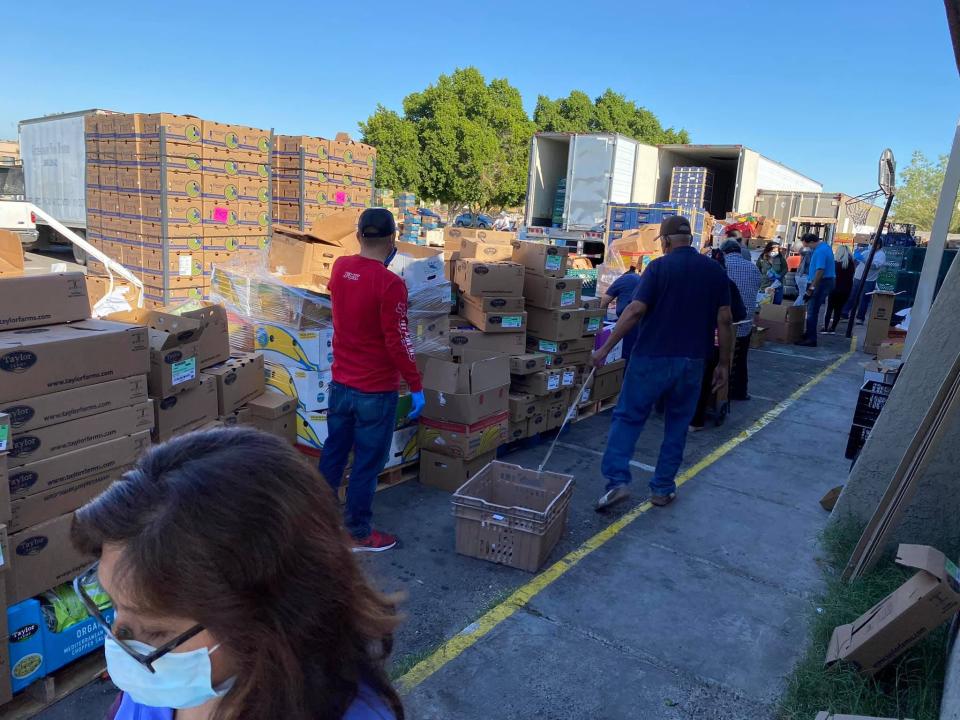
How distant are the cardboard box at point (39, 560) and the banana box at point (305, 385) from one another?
1942 millimetres

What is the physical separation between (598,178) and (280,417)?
1331 cm

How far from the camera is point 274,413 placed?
15.4 feet

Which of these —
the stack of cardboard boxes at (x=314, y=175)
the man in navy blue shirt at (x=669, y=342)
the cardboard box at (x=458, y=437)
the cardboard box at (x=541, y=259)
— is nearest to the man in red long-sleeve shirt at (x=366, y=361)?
the cardboard box at (x=458, y=437)

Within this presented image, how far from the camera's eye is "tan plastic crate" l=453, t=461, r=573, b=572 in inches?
162

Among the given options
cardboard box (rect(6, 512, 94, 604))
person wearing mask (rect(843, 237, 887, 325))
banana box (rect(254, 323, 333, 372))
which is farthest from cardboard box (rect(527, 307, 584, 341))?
person wearing mask (rect(843, 237, 887, 325))

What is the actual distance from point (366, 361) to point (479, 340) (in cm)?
209

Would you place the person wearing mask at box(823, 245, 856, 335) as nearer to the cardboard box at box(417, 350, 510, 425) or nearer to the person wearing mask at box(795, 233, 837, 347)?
the person wearing mask at box(795, 233, 837, 347)

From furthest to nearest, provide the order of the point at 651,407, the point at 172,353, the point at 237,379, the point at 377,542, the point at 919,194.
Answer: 1. the point at 919,194
2. the point at 651,407
3. the point at 237,379
4. the point at 377,542
5. the point at 172,353

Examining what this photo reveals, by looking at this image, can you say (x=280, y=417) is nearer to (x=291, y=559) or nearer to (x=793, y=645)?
(x=793, y=645)

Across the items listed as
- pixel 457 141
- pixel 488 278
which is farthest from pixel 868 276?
pixel 457 141

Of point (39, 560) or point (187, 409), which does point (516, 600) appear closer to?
point (187, 409)

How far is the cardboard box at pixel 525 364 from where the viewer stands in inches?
245

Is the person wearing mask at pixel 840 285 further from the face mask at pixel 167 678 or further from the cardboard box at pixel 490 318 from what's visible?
the face mask at pixel 167 678

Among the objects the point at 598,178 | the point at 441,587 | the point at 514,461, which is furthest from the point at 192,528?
the point at 598,178
